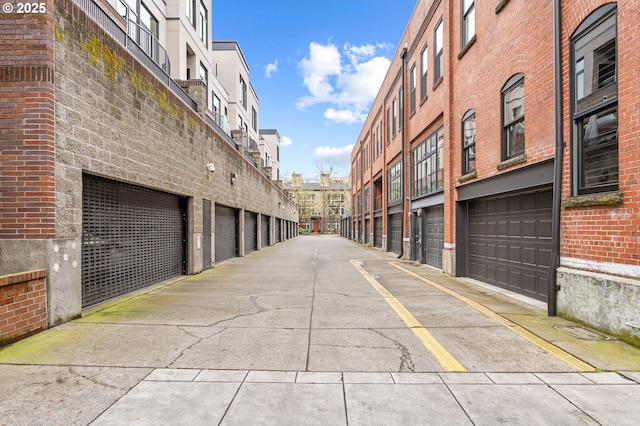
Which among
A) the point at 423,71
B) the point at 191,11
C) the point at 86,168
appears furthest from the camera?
the point at 191,11

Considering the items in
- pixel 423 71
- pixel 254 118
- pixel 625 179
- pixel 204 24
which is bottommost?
pixel 625 179

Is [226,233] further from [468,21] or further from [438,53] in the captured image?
[468,21]

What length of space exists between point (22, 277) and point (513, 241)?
9646 mm

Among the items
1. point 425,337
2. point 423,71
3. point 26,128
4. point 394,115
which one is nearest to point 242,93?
point 394,115

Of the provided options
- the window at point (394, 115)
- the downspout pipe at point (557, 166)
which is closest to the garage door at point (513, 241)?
the downspout pipe at point (557, 166)

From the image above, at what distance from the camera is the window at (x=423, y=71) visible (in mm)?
15061

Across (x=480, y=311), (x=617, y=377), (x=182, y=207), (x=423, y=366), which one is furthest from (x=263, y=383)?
(x=182, y=207)

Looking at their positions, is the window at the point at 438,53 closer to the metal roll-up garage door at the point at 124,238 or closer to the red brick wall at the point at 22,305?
the metal roll-up garage door at the point at 124,238

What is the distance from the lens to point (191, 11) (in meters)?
19.1

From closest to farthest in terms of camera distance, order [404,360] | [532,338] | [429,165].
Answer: [404,360]
[532,338]
[429,165]

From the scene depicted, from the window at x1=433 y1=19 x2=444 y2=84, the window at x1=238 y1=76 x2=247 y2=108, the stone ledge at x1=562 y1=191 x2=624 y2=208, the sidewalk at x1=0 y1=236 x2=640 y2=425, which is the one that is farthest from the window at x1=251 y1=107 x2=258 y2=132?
the stone ledge at x1=562 y1=191 x2=624 y2=208

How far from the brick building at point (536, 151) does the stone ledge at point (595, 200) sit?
0.02 m

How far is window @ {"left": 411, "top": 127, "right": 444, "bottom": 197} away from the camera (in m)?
13.4

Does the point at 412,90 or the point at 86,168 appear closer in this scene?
the point at 86,168
